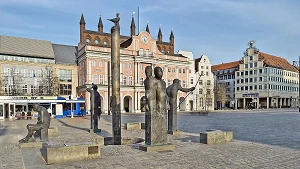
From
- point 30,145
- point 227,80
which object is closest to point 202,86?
point 227,80

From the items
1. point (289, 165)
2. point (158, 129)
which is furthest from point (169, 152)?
point (289, 165)

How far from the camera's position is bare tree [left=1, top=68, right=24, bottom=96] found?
48.0 m

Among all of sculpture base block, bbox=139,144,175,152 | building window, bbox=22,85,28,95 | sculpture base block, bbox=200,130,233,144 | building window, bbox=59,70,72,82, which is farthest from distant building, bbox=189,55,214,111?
sculpture base block, bbox=139,144,175,152

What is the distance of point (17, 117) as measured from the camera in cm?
3309

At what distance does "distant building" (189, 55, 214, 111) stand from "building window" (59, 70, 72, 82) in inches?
1194

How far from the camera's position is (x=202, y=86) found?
72625mm

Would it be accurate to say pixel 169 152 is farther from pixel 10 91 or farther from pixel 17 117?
pixel 10 91

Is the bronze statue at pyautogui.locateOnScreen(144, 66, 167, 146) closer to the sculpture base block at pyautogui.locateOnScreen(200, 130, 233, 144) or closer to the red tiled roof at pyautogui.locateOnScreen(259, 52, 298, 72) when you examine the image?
the sculpture base block at pyautogui.locateOnScreen(200, 130, 233, 144)

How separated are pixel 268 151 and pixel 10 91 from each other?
49.6 meters

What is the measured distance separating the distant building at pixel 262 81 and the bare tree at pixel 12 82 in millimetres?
62673

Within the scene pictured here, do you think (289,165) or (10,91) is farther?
(10,91)

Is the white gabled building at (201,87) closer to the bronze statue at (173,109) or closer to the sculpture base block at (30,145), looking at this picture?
the bronze statue at (173,109)

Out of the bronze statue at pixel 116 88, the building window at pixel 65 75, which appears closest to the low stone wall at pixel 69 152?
the bronze statue at pixel 116 88

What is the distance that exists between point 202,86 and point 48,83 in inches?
1597
